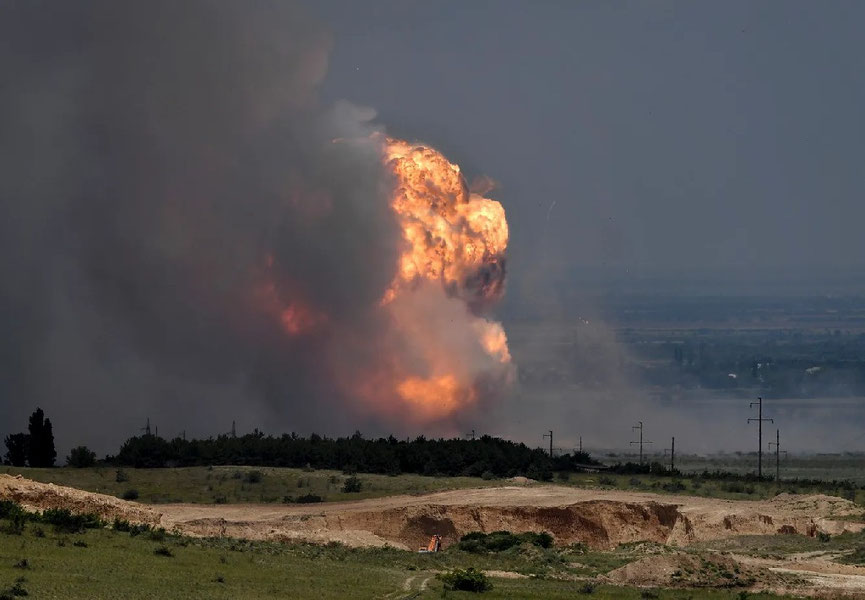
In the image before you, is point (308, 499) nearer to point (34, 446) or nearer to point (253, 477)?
point (253, 477)

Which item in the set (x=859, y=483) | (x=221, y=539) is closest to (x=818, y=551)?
(x=221, y=539)

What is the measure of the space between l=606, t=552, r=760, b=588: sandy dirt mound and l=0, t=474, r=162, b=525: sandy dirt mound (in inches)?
684

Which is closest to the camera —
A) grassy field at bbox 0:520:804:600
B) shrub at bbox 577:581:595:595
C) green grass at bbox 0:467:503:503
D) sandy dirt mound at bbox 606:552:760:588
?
grassy field at bbox 0:520:804:600

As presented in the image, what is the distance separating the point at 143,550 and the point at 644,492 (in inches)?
1513

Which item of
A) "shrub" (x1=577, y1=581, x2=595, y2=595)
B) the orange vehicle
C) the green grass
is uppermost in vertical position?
the green grass

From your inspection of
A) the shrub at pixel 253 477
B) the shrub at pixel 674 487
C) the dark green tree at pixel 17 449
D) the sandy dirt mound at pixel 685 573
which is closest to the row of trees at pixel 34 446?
the dark green tree at pixel 17 449

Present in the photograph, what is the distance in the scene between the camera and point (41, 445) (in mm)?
103750

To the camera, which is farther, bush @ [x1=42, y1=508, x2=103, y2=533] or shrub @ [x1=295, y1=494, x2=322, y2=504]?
shrub @ [x1=295, y1=494, x2=322, y2=504]

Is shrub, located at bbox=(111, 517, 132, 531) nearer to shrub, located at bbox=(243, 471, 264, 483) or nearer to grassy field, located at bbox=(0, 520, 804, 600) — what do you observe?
grassy field, located at bbox=(0, 520, 804, 600)

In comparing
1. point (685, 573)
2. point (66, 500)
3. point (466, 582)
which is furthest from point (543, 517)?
point (466, 582)

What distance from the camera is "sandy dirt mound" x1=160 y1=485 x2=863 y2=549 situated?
259 feet

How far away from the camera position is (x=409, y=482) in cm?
9244

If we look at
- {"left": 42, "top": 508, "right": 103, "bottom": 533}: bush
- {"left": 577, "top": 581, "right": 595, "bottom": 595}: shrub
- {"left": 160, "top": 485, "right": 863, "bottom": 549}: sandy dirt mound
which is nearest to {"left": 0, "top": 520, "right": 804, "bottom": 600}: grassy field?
{"left": 577, "top": 581, "right": 595, "bottom": 595}: shrub

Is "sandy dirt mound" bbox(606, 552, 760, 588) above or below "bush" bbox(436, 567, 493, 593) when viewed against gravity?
above
